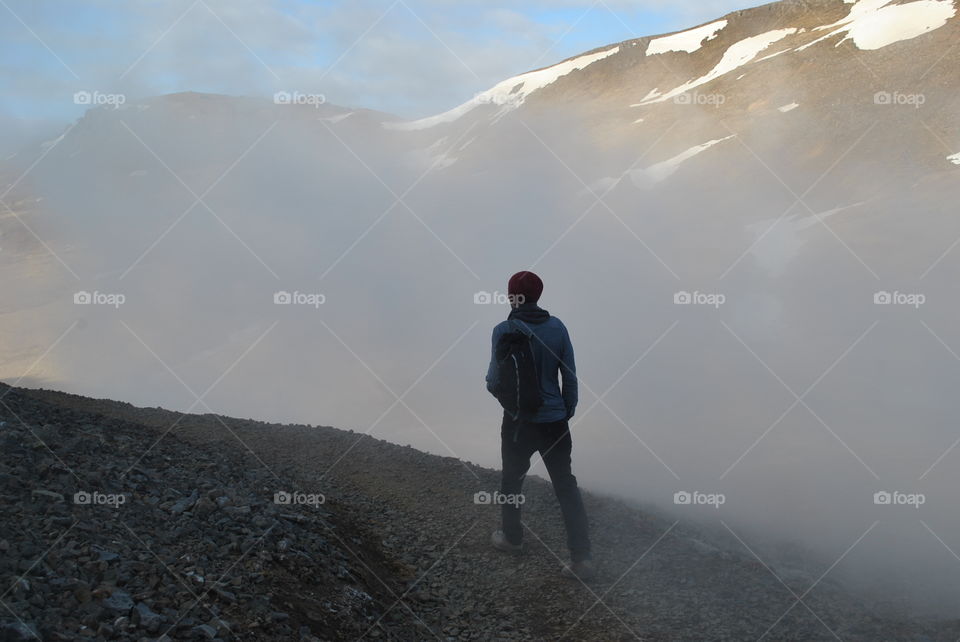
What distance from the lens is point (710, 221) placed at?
39.9m

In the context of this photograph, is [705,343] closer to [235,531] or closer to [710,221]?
[710,221]

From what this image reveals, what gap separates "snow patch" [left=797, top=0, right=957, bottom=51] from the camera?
43.8m

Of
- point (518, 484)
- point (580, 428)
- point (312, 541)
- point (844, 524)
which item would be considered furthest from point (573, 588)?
point (580, 428)

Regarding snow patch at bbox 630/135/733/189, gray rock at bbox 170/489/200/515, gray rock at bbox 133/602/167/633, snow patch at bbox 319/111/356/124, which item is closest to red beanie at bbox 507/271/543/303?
gray rock at bbox 170/489/200/515

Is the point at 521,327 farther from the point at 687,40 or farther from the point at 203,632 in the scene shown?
the point at 687,40

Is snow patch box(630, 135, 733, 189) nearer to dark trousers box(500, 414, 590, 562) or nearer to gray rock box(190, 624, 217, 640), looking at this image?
dark trousers box(500, 414, 590, 562)

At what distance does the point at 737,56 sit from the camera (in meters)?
56.7

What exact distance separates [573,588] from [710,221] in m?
37.2

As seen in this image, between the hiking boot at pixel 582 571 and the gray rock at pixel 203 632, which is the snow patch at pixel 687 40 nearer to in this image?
the hiking boot at pixel 582 571

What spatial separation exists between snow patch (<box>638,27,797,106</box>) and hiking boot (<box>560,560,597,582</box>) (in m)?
56.1

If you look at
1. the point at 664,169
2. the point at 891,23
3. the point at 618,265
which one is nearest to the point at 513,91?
the point at 664,169

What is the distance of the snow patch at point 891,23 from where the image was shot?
43.8 metres

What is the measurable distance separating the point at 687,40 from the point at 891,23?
20007 millimetres

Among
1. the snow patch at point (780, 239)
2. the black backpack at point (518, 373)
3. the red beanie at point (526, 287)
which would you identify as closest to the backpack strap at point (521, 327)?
the black backpack at point (518, 373)
